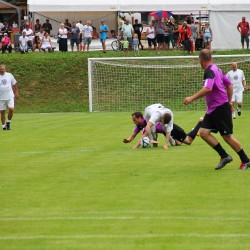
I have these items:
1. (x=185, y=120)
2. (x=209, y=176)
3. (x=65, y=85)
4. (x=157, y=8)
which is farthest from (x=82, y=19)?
(x=209, y=176)

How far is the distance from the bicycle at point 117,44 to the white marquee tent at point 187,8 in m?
1.56

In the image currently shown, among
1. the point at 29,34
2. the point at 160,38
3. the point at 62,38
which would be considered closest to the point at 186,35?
the point at 160,38

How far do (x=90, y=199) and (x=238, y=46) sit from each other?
35864 millimetres

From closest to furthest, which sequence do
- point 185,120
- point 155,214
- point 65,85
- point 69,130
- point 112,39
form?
point 155,214 < point 69,130 < point 185,120 < point 65,85 < point 112,39

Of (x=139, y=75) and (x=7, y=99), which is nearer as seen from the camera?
(x=7, y=99)

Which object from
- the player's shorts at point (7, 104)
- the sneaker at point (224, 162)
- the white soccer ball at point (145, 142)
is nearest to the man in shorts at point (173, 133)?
the white soccer ball at point (145, 142)

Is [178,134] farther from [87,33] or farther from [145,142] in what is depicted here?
[87,33]

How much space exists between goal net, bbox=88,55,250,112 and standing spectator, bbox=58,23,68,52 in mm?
6661

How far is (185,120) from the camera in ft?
93.4

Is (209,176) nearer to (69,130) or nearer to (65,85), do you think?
(69,130)

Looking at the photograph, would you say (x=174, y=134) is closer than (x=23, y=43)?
Yes

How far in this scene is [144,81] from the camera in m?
38.4

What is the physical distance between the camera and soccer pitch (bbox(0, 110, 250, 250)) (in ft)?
32.1

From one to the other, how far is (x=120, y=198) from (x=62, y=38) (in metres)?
34.3
